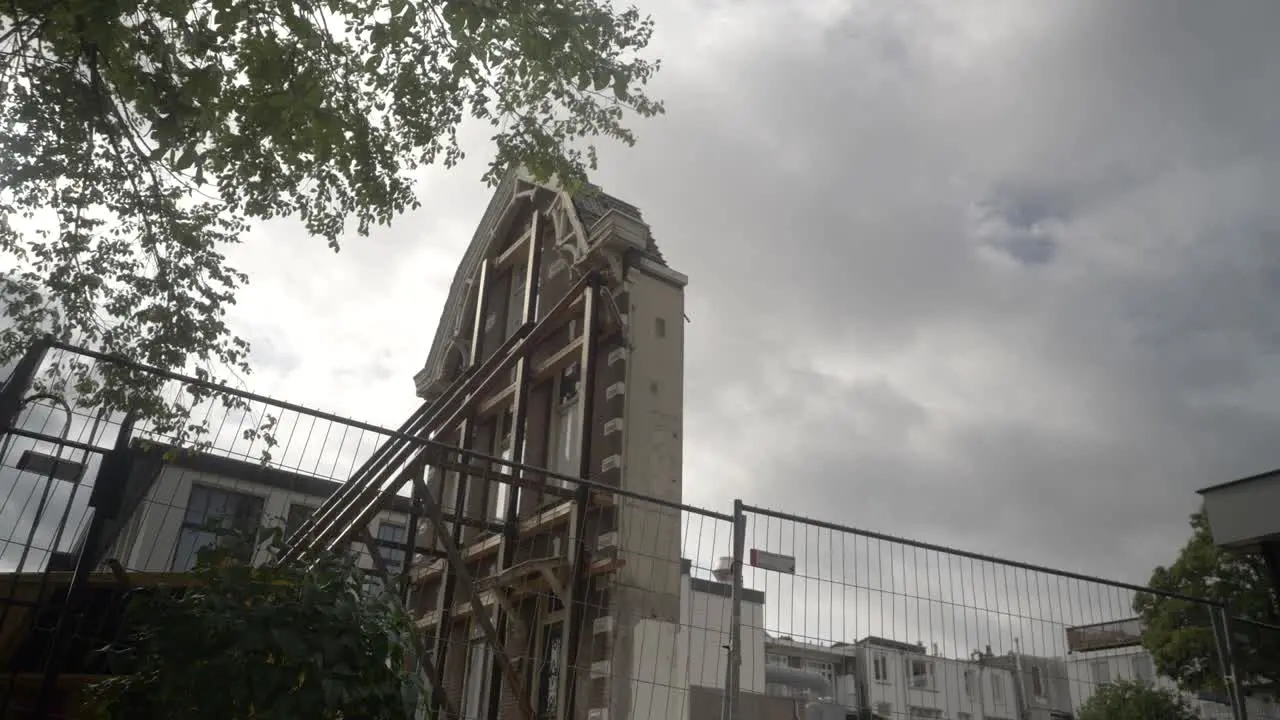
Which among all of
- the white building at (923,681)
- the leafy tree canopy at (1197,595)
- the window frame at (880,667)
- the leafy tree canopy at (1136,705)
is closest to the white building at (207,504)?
the white building at (923,681)

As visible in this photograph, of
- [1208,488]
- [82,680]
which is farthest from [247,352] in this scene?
[1208,488]

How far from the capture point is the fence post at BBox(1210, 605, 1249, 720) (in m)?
7.88

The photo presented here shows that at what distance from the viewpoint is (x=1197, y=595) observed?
20.3 meters

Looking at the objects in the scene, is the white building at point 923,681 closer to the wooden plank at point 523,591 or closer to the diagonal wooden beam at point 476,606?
the diagonal wooden beam at point 476,606

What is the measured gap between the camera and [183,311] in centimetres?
904

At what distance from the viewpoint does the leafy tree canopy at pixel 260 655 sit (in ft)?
12.4

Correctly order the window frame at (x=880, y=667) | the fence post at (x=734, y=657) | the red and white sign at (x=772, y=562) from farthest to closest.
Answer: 1. the window frame at (x=880, y=667)
2. the red and white sign at (x=772, y=562)
3. the fence post at (x=734, y=657)

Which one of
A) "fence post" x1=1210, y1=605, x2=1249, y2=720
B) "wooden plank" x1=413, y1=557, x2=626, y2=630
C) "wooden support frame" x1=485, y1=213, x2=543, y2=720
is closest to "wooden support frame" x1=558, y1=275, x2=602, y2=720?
"wooden plank" x1=413, y1=557, x2=626, y2=630

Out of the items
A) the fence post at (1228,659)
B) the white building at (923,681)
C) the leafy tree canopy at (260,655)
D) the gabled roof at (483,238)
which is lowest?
the leafy tree canopy at (260,655)

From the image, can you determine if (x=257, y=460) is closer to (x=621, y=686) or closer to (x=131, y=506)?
(x=131, y=506)

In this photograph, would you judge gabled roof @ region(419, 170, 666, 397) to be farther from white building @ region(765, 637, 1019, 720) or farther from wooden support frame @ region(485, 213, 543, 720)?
white building @ region(765, 637, 1019, 720)

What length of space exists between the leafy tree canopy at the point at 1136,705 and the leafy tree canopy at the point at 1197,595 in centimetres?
92

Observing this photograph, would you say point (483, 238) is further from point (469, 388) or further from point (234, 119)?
point (234, 119)

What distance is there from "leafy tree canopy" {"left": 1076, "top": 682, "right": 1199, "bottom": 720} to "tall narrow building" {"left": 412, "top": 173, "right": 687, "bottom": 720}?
5.99 metres
